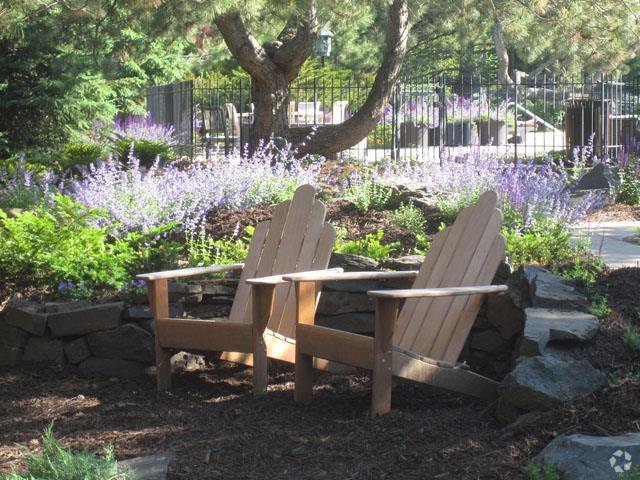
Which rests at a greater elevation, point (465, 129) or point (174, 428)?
point (465, 129)

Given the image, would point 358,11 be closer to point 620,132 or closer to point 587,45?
point 587,45

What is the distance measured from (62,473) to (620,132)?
41.4 ft

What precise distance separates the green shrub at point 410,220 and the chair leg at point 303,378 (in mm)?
1980

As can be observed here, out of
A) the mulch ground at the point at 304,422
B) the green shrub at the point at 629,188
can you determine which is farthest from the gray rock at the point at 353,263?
the green shrub at the point at 629,188

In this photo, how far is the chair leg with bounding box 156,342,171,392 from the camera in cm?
487

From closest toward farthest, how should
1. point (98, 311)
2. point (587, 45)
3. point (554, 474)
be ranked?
point (554, 474) → point (98, 311) → point (587, 45)

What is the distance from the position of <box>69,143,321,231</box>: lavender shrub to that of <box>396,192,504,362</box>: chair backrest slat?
74.0 inches

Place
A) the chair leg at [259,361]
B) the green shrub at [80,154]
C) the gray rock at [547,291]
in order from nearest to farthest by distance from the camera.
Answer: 1. the gray rock at [547,291]
2. the chair leg at [259,361]
3. the green shrub at [80,154]

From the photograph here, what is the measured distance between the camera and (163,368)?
4875 millimetres

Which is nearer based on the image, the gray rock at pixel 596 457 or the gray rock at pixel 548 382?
the gray rock at pixel 596 457

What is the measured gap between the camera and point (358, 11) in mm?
9867

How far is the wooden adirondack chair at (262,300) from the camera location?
4570mm

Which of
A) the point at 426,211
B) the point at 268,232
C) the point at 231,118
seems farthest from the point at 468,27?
the point at 268,232

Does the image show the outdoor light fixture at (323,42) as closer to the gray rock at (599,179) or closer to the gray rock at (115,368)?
the gray rock at (599,179)
